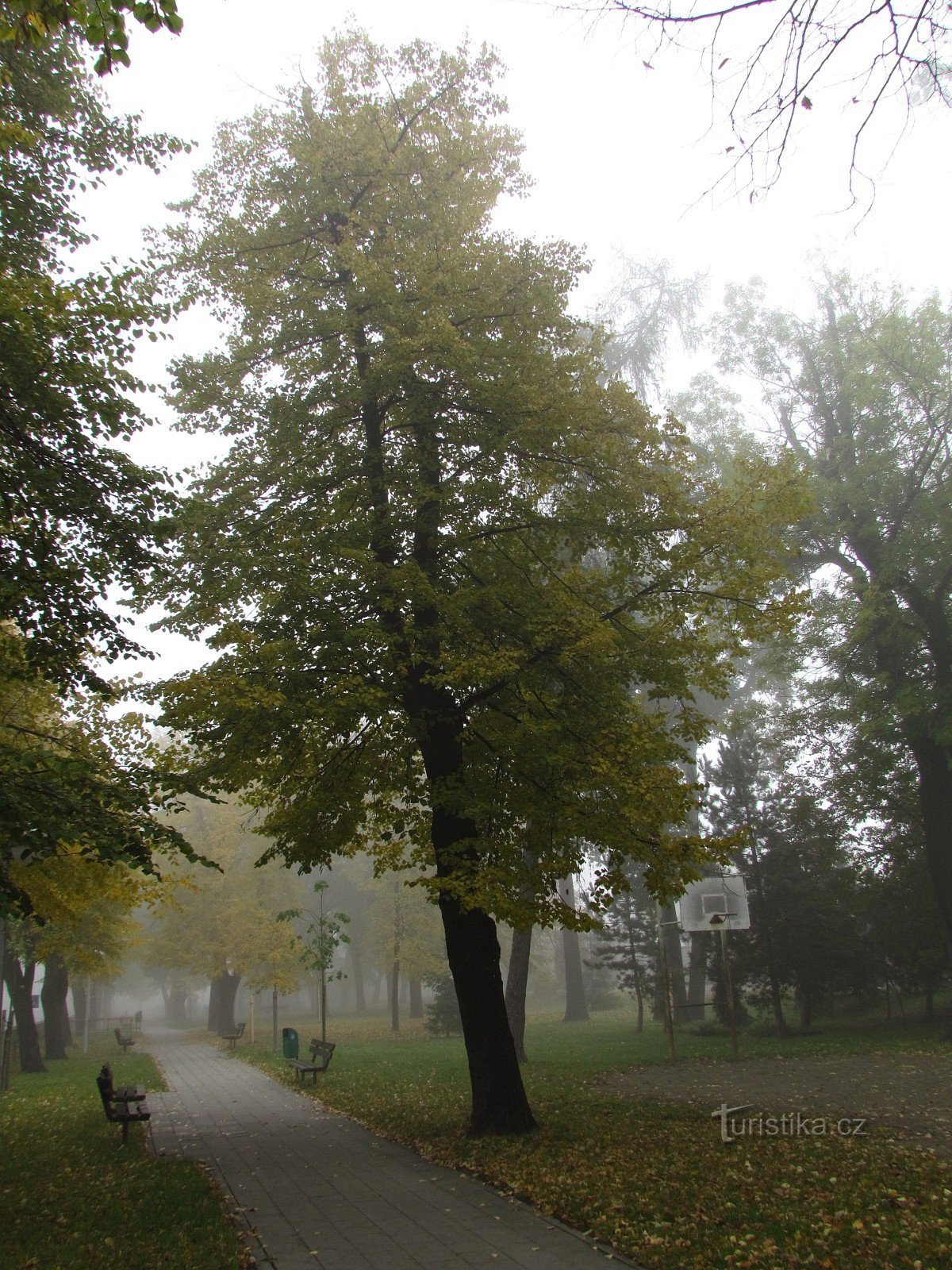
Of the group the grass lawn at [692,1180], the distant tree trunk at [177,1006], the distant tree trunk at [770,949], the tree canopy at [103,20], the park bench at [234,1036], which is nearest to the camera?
the tree canopy at [103,20]

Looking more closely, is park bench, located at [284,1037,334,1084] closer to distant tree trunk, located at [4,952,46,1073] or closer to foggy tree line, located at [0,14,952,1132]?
foggy tree line, located at [0,14,952,1132]

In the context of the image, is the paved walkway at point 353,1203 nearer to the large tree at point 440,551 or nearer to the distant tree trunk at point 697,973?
the large tree at point 440,551

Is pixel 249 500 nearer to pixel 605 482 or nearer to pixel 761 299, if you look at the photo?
pixel 605 482

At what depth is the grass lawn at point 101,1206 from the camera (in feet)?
19.4

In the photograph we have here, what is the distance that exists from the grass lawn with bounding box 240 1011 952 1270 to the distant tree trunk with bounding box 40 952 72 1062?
64.6 ft

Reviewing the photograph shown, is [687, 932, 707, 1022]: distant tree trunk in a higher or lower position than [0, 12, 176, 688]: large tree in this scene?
lower

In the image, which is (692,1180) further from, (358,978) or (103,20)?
(358,978)

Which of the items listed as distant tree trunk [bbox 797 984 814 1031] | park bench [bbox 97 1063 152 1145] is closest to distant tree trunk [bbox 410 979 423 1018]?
distant tree trunk [bbox 797 984 814 1031]

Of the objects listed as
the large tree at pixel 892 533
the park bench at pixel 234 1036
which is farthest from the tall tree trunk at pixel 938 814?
the park bench at pixel 234 1036

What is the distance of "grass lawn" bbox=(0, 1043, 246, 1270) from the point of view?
590cm

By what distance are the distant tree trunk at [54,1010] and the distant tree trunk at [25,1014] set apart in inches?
117

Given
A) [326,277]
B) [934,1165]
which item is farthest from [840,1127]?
[326,277]

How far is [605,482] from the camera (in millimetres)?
10461

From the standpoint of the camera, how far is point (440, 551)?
10.8 metres
